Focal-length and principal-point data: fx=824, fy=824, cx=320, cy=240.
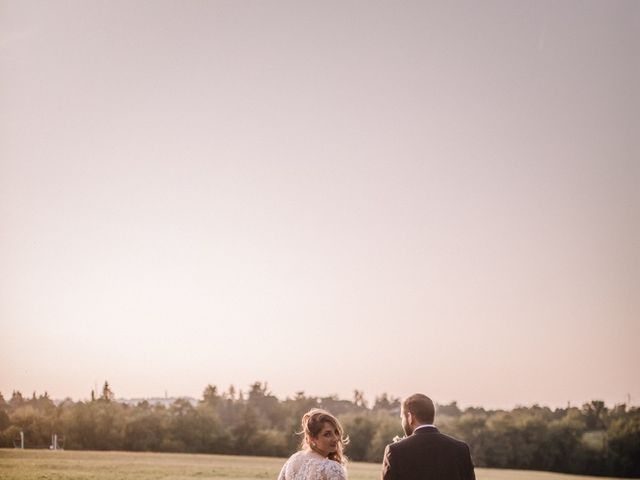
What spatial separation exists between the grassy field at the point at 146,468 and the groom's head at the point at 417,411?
16693 millimetres

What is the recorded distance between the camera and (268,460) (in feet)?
89.0

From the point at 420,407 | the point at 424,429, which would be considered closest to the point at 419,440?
the point at 424,429

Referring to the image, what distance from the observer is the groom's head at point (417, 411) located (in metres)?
4.55

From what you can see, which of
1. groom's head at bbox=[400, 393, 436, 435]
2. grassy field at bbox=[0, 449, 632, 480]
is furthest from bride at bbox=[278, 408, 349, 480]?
grassy field at bbox=[0, 449, 632, 480]

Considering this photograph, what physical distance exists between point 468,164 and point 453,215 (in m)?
1.27

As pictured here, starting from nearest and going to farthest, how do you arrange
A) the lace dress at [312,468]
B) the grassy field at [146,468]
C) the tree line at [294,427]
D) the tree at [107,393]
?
the lace dress at [312,468], the grassy field at [146,468], the tree line at [294,427], the tree at [107,393]

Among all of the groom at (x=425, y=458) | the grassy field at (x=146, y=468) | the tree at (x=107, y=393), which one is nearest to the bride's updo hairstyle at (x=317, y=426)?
the groom at (x=425, y=458)

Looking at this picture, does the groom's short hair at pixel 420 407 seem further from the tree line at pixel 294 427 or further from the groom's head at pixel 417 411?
the tree line at pixel 294 427

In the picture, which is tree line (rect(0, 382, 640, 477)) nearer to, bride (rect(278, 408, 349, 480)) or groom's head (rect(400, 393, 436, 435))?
bride (rect(278, 408, 349, 480))

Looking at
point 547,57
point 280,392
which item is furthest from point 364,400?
point 547,57

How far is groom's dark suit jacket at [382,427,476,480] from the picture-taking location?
4.48 meters

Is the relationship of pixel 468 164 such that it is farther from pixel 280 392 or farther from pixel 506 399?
pixel 280 392

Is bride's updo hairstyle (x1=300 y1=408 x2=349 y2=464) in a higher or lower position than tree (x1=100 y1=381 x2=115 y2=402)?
lower

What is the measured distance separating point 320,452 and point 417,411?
580 millimetres
